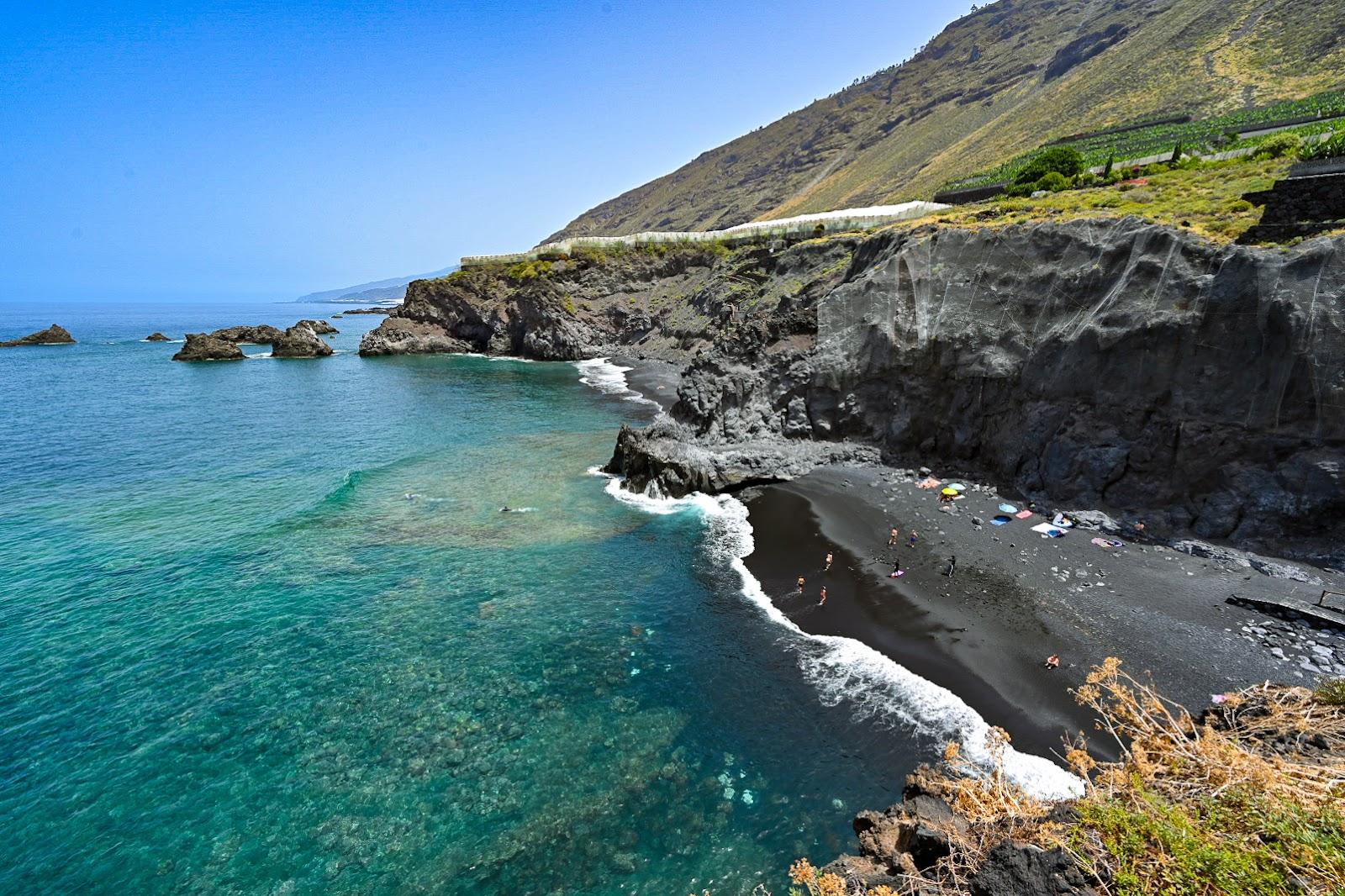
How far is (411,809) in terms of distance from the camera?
1397 centimetres

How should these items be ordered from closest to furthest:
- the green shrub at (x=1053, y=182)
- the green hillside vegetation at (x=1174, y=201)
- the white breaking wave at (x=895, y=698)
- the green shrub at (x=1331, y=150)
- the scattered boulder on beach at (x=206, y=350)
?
1. the white breaking wave at (x=895, y=698)
2. the green hillside vegetation at (x=1174, y=201)
3. the green shrub at (x=1331, y=150)
4. the green shrub at (x=1053, y=182)
5. the scattered boulder on beach at (x=206, y=350)

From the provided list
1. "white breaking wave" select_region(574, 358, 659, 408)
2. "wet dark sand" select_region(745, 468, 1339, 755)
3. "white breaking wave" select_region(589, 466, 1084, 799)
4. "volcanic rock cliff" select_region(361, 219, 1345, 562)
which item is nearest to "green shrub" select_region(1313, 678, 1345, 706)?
"white breaking wave" select_region(589, 466, 1084, 799)

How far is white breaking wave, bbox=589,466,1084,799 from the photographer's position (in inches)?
563

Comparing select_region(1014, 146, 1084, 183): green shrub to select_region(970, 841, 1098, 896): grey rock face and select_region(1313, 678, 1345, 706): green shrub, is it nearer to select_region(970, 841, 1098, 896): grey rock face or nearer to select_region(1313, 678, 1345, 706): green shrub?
select_region(1313, 678, 1345, 706): green shrub

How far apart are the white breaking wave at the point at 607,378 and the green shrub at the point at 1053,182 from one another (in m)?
37.3

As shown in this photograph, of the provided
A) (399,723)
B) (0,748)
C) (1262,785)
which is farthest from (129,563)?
(1262,785)

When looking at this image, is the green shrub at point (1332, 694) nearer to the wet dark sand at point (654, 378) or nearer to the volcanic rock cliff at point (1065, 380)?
the volcanic rock cliff at point (1065, 380)

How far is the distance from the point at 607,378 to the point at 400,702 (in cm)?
5914

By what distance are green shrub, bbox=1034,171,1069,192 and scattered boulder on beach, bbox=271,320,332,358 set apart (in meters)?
107

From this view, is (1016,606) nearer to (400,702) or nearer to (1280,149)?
(400,702)

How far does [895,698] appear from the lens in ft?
56.1

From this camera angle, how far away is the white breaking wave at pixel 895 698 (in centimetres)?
1431

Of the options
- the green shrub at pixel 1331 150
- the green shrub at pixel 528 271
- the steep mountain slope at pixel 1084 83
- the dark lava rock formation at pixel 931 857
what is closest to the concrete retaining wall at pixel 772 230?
the green shrub at pixel 528 271

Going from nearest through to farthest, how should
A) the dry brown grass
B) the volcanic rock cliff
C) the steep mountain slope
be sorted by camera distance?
the dry brown grass, the volcanic rock cliff, the steep mountain slope
